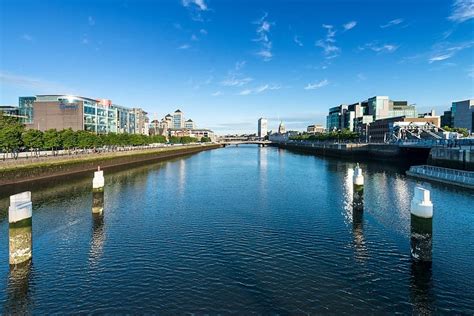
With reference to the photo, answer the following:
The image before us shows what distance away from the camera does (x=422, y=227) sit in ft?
58.9

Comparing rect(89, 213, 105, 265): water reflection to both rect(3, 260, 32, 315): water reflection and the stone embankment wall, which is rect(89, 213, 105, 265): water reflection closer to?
rect(3, 260, 32, 315): water reflection

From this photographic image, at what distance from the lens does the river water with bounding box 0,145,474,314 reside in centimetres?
1441

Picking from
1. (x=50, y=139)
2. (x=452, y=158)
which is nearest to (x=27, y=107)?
(x=50, y=139)

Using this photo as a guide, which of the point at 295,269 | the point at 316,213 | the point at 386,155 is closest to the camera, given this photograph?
the point at 295,269

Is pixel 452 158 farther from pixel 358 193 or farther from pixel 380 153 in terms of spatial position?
pixel 380 153

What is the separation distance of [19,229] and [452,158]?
65.1 metres

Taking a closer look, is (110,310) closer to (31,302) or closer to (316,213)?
(31,302)

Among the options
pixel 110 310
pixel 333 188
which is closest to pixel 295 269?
pixel 110 310

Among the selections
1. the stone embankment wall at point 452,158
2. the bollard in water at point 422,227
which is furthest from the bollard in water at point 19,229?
the stone embankment wall at point 452,158

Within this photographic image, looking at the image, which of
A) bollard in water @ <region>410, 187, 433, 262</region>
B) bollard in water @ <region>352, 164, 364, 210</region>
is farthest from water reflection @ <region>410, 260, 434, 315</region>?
bollard in water @ <region>352, 164, 364, 210</region>

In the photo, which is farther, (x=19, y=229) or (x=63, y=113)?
(x=63, y=113)

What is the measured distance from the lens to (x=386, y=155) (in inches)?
3883

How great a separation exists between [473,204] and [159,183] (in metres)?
40.9

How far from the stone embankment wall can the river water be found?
2326 centimetres
